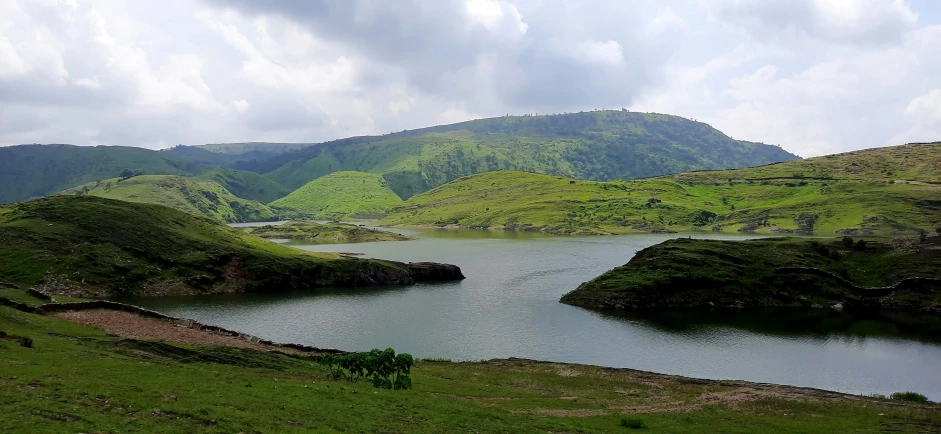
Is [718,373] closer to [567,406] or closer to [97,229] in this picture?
[567,406]

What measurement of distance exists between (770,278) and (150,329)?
336 ft

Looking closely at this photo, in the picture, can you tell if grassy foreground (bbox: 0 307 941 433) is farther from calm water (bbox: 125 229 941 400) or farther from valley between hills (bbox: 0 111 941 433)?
calm water (bbox: 125 229 941 400)

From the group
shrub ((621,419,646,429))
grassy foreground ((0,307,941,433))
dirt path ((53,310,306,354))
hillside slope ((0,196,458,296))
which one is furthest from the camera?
hillside slope ((0,196,458,296))

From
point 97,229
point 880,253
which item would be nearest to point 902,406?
point 880,253

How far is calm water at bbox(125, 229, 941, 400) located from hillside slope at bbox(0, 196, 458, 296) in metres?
7.08

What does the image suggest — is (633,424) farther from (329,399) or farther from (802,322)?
(802,322)

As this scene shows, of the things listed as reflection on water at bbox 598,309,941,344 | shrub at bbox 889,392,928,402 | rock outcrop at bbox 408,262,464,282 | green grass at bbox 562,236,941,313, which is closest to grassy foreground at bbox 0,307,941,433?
shrub at bbox 889,392,928,402

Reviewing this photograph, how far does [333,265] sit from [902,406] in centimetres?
10203

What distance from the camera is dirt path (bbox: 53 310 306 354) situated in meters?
54.1

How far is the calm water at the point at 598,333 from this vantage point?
64062 mm

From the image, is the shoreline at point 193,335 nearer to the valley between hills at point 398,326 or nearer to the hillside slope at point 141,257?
the valley between hills at point 398,326

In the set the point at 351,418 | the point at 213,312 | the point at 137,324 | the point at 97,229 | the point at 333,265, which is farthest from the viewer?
the point at 333,265

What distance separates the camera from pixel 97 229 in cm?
10469

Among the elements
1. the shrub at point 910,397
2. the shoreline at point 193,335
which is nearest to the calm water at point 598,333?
the shoreline at point 193,335
